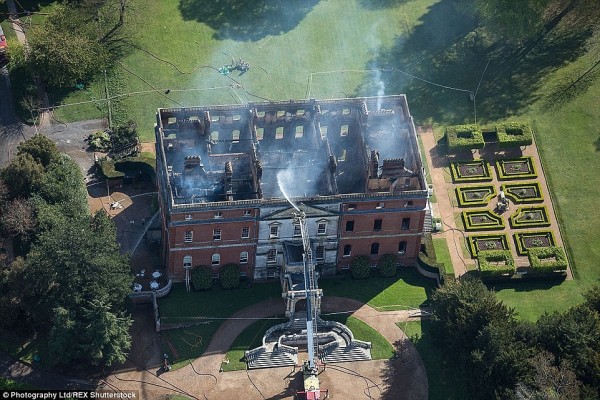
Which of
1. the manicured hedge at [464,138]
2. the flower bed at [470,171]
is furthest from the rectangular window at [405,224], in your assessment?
the manicured hedge at [464,138]

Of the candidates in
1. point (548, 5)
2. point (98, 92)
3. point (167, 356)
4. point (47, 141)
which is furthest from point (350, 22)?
point (167, 356)

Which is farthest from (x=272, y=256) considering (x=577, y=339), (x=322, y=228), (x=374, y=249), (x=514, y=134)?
(x=514, y=134)

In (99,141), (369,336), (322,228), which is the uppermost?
(99,141)

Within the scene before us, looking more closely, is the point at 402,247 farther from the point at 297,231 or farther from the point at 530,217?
the point at 530,217

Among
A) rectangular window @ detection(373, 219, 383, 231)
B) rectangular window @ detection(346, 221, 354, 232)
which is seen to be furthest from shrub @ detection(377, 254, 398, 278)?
rectangular window @ detection(346, 221, 354, 232)

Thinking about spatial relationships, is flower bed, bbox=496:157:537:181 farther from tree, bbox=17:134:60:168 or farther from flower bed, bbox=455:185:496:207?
tree, bbox=17:134:60:168
